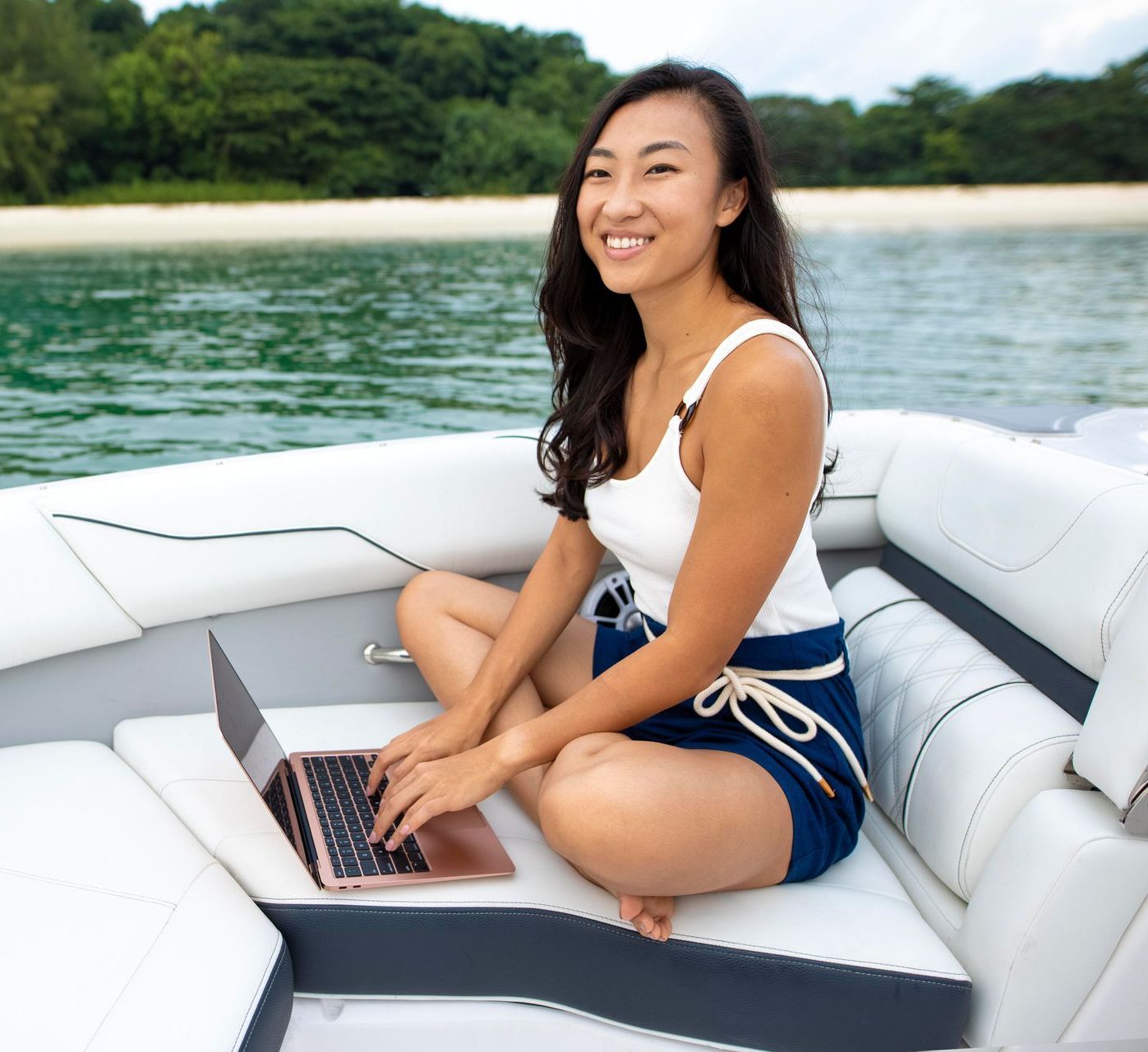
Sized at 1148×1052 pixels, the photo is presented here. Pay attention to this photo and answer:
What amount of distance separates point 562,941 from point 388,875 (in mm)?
213

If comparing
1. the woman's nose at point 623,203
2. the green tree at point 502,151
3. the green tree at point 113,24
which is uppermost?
the green tree at point 113,24

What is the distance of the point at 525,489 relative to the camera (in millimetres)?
1759

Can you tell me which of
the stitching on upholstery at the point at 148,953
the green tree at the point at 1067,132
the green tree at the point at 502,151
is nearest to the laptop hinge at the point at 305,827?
the stitching on upholstery at the point at 148,953

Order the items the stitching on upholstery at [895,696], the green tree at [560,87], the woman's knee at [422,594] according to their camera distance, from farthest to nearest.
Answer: the green tree at [560,87]
the woman's knee at [422,594]
the stitching on upholstery at [895,696]

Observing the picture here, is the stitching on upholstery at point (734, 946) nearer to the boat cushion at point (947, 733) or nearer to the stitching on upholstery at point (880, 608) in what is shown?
the boat cushion at point (947, 733)

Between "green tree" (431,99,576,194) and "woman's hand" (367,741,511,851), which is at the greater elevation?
"green tree" (431,99,576,194)

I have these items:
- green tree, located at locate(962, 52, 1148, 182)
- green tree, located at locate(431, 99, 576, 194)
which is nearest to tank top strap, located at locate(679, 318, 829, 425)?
green tree, located at locate(431, 99, 576, 194)

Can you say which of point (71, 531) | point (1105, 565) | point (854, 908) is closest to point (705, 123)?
point (1105, 565)

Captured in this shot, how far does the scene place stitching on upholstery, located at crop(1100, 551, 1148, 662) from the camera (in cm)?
119

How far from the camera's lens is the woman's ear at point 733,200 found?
1243mm

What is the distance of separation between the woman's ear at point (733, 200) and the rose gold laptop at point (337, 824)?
2.62 ft

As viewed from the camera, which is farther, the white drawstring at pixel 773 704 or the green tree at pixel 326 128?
the green tree at pixel 326 128

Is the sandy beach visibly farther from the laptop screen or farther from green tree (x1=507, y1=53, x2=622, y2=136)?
the laptop screen

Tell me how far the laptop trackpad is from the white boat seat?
0.25 metres
